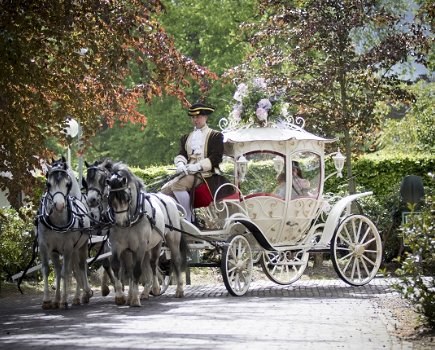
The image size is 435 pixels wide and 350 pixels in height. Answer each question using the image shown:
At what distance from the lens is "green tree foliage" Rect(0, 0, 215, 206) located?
16359 mm

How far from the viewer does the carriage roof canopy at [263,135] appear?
17.5 meters

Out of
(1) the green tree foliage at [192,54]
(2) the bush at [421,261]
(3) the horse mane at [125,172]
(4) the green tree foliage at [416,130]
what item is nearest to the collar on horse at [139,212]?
(3) the horse mane at [125,172]

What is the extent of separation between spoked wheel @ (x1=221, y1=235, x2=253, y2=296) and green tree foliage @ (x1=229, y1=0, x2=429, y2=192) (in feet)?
20.8

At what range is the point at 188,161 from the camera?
17594mm

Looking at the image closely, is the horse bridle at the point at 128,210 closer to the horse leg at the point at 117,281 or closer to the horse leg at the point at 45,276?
the horse leg at the point at 117,281

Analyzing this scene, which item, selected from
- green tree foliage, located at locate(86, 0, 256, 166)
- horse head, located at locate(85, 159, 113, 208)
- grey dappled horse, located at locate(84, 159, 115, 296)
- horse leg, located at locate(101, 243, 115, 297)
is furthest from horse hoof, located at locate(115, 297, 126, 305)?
green tree foliage, located at locate(86, 0, 256, 166)

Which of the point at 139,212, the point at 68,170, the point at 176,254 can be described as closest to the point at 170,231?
the point at 176,254

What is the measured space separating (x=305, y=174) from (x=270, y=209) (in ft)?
3.26

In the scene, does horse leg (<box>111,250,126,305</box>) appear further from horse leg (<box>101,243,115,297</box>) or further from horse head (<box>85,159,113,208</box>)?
horse leg (<box>101,243,115,297</box>)

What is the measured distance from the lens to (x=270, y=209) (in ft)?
58.1

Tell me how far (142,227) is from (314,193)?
3.73m

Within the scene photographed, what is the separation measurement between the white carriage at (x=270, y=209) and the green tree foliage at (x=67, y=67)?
1746 millimetres

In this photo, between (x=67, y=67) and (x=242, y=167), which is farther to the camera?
(x=67, y=67)

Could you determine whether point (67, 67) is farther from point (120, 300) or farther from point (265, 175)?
point (120, 300)
